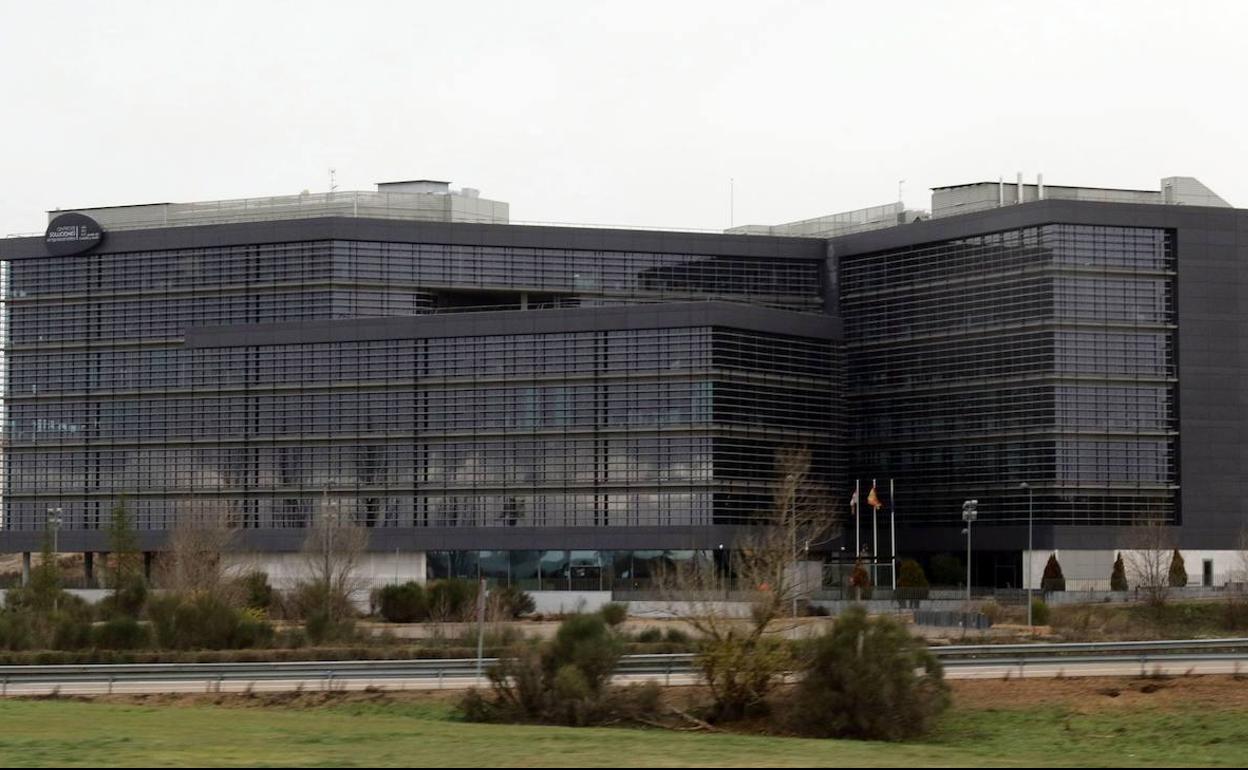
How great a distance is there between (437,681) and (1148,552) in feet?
222

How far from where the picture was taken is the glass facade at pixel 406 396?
124m

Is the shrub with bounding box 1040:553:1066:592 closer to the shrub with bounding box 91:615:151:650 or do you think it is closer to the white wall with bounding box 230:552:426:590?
the white wall with bounding box 230:552:426:590

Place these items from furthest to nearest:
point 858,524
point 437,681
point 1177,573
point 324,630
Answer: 1. point 858,524
2. point 1177,573
3. point 324,630
4. point 437,681

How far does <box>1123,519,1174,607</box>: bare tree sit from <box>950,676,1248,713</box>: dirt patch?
5723 centimetres

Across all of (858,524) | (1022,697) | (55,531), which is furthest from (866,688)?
(55,531)

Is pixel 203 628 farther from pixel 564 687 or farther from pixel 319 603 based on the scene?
pixel 564 687

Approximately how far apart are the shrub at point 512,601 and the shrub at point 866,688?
44357 millimetres

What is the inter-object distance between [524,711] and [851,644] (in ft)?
30.5

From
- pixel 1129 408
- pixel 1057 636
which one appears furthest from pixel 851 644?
pixel 1129 408

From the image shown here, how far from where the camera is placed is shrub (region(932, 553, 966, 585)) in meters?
123

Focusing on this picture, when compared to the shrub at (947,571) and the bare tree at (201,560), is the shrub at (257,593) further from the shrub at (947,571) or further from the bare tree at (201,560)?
the shrub at (947,571)

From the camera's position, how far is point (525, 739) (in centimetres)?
4478

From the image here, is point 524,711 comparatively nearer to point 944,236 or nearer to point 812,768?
point 812,768

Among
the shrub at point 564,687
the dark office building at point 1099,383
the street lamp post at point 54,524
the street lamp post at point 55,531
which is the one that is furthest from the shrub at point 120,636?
the dark office building at point 1099,383
